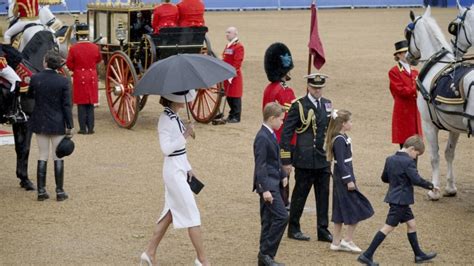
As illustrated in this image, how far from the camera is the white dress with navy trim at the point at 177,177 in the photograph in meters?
7.90

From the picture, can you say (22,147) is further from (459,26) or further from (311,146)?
(459,26)

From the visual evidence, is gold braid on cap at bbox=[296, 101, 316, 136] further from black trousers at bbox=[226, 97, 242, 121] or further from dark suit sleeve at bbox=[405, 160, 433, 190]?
black trousers at bbox=[226, 97, 242, 121]

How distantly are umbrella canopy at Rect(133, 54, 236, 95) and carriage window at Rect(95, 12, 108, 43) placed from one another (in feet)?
26.4

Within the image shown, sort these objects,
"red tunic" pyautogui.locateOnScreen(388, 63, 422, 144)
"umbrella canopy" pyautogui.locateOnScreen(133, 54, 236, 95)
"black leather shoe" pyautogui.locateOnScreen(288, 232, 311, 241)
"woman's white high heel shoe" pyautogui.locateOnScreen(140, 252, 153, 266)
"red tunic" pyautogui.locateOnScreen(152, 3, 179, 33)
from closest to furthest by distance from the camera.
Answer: "umbrella canopy" pyautogui.locateOnScreen(133, 54, 236, 95), "woman's white high heel shoe" pyautogui.locateOnScreen(140, 252, 153, 266), "black leather shoe" pyautogui.locateOnScreen(288, 232, 311, 241), "red tunic" pyautogui.locateOnScreen(388, 63, 422, 144), "red tunic" pyautogui.locateOnScreen(152, 3, 179, 33)

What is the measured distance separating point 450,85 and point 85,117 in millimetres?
6169

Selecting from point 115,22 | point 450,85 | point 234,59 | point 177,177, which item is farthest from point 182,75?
point 115,22

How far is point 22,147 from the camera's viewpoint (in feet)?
37.3

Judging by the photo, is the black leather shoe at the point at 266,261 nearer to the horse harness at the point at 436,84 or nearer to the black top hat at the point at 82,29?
the horse harness at the point at 436,84

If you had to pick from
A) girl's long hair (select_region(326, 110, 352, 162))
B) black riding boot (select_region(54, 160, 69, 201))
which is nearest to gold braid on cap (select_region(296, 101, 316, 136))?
girl's long hair (select_region(326, 110, 352, 162))

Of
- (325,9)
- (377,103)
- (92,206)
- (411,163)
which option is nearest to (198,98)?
(377,103)

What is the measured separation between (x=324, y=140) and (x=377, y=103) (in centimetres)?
861

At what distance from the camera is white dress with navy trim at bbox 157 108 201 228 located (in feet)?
25.9

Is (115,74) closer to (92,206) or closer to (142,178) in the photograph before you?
(142,178)

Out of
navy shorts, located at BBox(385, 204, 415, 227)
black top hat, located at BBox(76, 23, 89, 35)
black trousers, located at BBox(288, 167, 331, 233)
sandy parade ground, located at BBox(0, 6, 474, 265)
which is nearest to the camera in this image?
navy shorts, located at BBox(385, 204, 415, 227)
